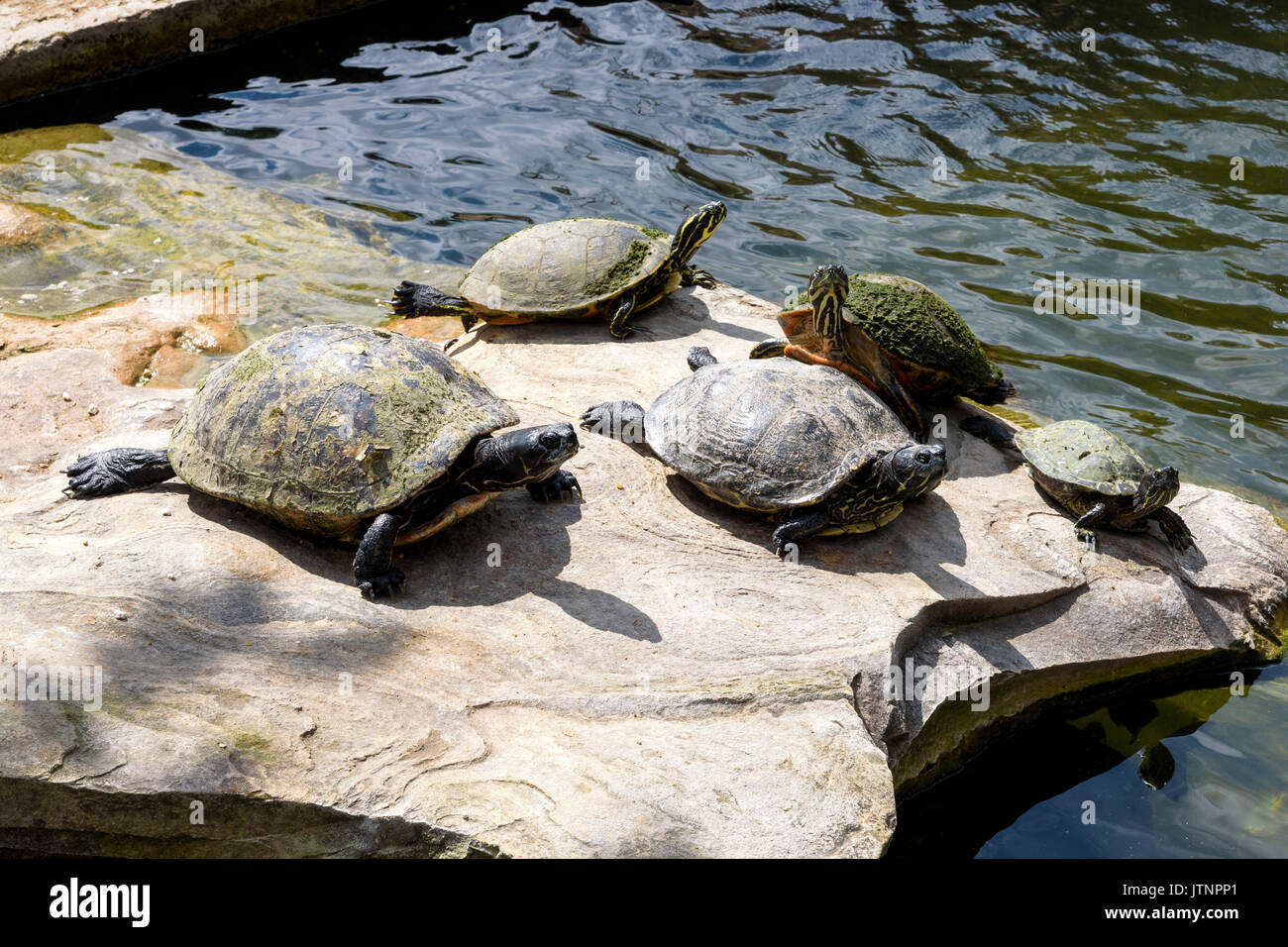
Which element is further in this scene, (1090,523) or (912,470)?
(1090,523)

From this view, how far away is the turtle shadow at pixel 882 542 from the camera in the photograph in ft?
17.6

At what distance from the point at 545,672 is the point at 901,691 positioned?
1663 millimetres

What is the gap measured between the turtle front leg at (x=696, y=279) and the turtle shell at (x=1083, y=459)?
3145mm

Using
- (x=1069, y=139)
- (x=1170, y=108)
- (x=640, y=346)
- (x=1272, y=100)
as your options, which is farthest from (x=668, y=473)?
(x=1272, y=100)

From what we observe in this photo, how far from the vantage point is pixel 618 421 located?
6.24 meters

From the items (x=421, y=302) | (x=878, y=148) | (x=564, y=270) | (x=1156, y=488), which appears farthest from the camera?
(x=878, y=148)

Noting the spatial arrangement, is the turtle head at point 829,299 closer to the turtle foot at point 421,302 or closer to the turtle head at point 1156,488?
the turtle head at point 1156,488

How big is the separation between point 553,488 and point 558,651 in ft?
4.08

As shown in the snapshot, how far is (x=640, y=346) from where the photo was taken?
300 inches

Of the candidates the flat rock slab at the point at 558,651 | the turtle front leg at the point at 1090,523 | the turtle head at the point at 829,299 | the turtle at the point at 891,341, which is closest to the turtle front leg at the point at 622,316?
the flat rock slab at the point at 558,651

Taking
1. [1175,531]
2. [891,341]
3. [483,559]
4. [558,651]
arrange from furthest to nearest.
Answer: [891,341], [1175,531], [483,559], [558,651]

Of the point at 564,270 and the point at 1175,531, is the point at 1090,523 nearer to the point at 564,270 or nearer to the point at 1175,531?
the point at 1175,531

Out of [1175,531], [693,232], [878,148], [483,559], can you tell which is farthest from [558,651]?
[878,148]
